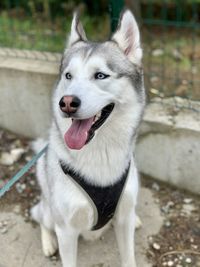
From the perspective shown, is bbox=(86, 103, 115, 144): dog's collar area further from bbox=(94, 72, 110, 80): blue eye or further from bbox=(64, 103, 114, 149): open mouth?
bbox=(94, 72, 110, 80): blue eye

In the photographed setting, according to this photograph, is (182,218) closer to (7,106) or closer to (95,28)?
(7,106)

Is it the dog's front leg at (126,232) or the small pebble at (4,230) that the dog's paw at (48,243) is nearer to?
the small pebble at (4,230)

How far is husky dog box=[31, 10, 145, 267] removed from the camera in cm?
227

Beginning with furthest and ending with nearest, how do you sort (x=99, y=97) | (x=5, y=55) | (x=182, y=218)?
(x=5, y=55) → (x=182, y=218) → (x=99, y=97)

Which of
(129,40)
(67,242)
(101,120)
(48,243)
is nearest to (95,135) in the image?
(101,120)

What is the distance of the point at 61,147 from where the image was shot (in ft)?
8.41

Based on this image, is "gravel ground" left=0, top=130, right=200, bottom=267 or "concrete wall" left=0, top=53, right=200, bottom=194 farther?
"concrete wall" left=0, top=53, right=200, bottom=194

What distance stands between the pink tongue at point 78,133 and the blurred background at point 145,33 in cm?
141

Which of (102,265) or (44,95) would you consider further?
(44,95)

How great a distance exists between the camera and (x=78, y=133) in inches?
90.0

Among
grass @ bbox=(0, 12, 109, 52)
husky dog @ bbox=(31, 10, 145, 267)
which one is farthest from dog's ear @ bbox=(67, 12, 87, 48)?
grass @ bbox=(0, 12, 109, 52)

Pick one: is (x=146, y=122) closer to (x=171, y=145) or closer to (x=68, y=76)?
(x=171, y=145)

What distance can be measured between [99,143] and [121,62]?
0.46 m

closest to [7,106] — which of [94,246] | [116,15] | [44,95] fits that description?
[44,95]
